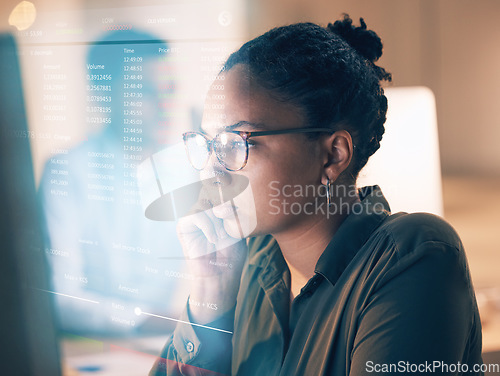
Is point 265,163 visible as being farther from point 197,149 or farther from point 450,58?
point 450,58

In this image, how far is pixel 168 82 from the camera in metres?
0.57

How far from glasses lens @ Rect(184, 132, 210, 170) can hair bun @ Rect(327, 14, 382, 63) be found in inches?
14.8

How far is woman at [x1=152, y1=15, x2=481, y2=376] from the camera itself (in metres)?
0.60

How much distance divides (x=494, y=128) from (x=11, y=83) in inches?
49.9

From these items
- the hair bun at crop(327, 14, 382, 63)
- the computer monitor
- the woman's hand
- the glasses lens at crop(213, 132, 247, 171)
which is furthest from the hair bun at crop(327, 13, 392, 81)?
the computer monitor

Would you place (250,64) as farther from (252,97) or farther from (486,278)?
(486,278)

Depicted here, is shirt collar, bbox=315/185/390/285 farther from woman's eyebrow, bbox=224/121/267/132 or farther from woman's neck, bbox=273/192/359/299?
woman's eyebrow, bbox=224/121/267/132

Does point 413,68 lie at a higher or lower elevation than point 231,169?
higher

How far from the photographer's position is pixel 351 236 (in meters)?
0.77

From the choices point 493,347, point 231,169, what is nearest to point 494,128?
point 493,347

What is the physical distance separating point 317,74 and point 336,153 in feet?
0.44

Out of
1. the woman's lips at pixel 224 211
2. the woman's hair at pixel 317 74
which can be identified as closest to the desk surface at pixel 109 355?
the woman's lips at pixel 224 211

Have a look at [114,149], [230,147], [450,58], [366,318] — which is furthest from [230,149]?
[450,58]

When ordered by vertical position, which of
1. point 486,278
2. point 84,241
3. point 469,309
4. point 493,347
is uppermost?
point 84,241
